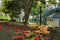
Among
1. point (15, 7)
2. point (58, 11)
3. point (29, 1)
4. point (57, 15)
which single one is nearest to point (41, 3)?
point (29, 1)

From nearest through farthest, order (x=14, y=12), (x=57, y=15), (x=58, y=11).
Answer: (x=14, y=12) < (x=57, y=15) < (x=58, y=11)

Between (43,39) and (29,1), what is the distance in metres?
15.9

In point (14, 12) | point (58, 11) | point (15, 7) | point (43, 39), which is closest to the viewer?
point (43, 39)

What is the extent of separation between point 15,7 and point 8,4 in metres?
1.97

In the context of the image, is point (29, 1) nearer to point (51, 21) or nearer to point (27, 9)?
point (27, 9)

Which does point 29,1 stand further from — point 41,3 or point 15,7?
point 15,7

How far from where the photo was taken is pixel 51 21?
157 feet

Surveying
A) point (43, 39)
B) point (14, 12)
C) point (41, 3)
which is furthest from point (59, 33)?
point (14, 12)

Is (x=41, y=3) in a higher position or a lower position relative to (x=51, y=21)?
higher

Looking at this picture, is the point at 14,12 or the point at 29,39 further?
the point at 14,12

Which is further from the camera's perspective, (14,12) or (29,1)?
→ (14,12)

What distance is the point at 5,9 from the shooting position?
123ft

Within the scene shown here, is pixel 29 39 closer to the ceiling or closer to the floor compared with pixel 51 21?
closer to the ceiling

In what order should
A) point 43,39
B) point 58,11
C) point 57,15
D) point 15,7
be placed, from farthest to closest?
point 58,11
point 57,15
point 15,7
point 43,39
